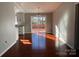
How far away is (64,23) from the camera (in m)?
2.83

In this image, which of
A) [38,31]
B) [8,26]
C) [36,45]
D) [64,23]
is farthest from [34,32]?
[64,23]

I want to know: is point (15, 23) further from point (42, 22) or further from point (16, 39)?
point (42, 22)

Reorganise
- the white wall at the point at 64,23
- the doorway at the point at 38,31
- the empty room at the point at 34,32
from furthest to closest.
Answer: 1. the white wall at the point at 64,23
2. the doorway at the point at 38,31
3. the empty room at the point at 34,32

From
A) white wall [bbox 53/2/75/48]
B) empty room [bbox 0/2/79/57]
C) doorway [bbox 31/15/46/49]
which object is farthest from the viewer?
white wall [bbox 53/2/75/48]

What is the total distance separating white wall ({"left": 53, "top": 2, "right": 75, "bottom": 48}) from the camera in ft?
8.59

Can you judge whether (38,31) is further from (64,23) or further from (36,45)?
(64,23)

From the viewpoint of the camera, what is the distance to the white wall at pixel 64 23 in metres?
2.62

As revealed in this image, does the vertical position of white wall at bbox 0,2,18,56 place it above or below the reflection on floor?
above

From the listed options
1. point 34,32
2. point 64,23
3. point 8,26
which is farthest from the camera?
point 64,23

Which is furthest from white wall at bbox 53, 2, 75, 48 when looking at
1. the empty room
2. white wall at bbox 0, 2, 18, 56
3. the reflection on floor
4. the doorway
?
white wall at bbox 0, 2, 18, 56

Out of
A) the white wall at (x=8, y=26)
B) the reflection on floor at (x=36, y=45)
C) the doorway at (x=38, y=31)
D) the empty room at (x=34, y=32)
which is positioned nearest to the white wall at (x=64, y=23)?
the empty room at (x=34, y=32)

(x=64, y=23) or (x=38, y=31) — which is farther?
(x=64, y=23)

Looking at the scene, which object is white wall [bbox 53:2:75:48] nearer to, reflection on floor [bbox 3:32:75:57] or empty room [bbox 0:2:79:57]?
empty room [bbox 0:2:79:57]

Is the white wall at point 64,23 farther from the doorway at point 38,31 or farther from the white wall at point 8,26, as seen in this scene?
the white wall at point 8,26
